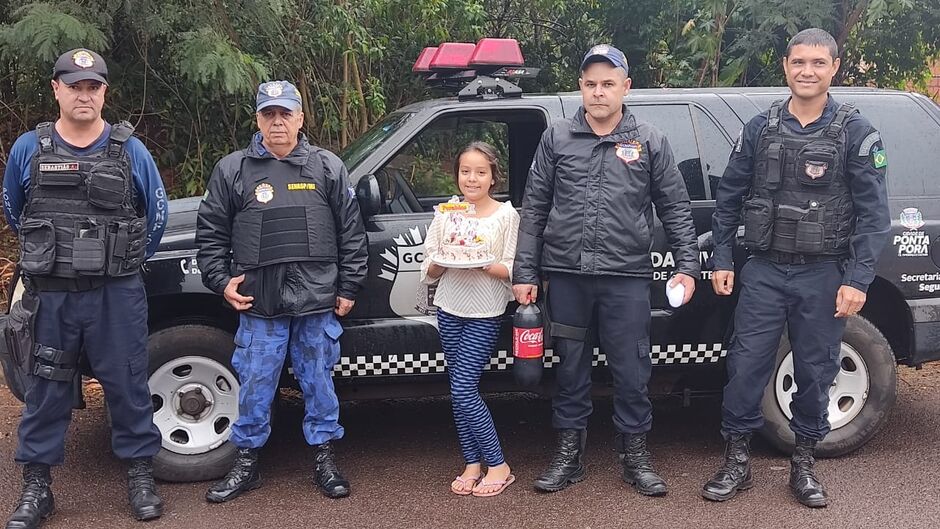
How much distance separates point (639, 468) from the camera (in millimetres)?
4074

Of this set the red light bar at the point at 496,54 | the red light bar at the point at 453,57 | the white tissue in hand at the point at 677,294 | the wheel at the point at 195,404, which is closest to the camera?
Result: the white tissue in hand at the point at 677,294

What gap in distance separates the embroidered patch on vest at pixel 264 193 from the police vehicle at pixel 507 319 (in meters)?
0.39

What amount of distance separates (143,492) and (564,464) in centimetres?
187

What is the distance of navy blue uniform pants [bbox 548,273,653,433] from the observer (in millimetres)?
3873

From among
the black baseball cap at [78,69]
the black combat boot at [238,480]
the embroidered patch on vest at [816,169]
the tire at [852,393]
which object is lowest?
the black combat boot at [238,480]

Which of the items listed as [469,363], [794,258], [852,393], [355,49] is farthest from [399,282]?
[355,49]

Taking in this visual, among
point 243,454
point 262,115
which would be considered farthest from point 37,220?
point 243,454

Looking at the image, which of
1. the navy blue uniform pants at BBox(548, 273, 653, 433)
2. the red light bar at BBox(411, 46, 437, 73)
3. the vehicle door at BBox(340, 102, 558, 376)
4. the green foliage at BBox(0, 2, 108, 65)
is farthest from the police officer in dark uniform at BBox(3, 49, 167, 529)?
the green foliage at BBox(0, 2, 108, 65)

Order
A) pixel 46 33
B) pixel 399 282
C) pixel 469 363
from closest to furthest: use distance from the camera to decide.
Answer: pixel 469 363
pixel 399 282
pixel 46 33

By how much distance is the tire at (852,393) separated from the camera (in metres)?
4.35

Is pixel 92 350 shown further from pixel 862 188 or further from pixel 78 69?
pixel 862 188

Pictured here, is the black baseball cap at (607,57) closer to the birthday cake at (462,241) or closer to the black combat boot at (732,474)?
the birthday cake at (462,241)

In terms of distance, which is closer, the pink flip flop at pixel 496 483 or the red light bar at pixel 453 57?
the pink flip flop at pixel 496 483

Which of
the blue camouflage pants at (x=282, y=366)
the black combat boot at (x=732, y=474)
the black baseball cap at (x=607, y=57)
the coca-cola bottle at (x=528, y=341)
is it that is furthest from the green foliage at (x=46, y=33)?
the black combat boot at (x=732, y=474)
